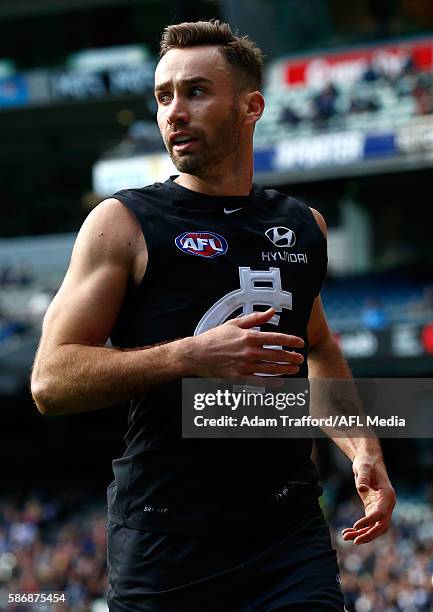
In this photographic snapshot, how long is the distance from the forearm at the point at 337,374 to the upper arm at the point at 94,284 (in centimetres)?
85

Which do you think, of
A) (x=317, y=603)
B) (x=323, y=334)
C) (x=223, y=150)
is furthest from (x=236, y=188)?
(x=317, y=603)

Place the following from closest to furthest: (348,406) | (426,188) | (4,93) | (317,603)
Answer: (317,603) < (348,406) < (426,188) < (4,93)

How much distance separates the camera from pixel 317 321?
389cm

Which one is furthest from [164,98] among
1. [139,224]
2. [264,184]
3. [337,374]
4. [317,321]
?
[264,184]

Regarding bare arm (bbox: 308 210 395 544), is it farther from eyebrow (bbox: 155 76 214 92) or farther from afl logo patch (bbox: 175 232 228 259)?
eyebrow (bbox: 155 76 214 92)

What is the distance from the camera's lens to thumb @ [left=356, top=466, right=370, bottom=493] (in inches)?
140

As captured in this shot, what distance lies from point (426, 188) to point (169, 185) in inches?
882

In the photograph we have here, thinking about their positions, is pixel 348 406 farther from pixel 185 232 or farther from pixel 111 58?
pixel 111 58

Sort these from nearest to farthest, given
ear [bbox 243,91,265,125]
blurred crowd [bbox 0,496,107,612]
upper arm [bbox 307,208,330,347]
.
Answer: ear [bbox 243,91,265,125] → upper arm [bbox 307,208,330,347] → blurred crowd [bbox 0,496,107,612]

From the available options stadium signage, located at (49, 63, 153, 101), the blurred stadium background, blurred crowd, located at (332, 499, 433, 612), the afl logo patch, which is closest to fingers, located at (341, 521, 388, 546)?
the afl logo patch

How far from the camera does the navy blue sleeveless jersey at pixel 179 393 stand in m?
3.34

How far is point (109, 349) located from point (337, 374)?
1.00 metres

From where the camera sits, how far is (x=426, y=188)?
25422 mm

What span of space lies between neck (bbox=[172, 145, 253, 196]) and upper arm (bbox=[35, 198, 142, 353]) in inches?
13.4
